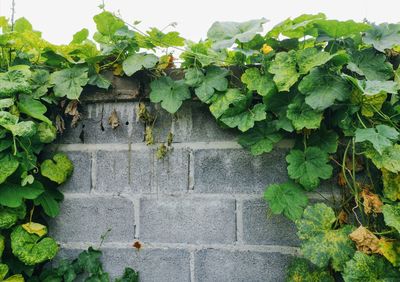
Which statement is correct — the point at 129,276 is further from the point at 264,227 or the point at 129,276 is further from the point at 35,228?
the point at 264,227

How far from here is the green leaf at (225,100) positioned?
1.35 meters

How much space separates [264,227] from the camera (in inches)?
55.8

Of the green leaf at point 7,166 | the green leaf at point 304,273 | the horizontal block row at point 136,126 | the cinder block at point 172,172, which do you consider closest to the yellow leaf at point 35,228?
the green leaf at point 7,166

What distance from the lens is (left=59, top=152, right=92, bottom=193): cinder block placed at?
1.58 meters

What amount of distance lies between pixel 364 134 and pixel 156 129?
0.77m

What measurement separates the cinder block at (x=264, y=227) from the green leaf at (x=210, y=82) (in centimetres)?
42

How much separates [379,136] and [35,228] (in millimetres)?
1264

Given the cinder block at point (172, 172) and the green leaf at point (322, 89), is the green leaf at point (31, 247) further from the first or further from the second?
the green leaf at point (322, 89)

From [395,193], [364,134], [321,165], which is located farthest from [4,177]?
[395,193]

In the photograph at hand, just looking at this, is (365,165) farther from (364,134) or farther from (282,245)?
(282,245)

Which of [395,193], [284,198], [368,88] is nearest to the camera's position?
[368,88]

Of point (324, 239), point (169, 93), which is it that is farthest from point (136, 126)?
point (324, 239)

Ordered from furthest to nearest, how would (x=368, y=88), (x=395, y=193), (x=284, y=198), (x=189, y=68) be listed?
1. (x=189, y=68)
2. (x=284, y=198)
3. (x=395, y=193)
4. (x=368, y=88)

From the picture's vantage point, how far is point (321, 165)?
130cm
